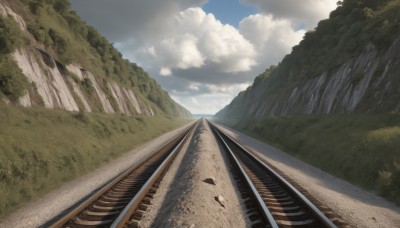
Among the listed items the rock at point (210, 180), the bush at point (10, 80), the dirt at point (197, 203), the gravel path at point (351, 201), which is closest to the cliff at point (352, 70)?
the gravel path at point (351, 201)

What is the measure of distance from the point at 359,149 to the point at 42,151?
52.4 feet

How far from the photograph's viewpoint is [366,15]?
3766 cm

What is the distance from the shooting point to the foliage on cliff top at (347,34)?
29306 mm

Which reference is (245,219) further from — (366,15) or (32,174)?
(366,15)

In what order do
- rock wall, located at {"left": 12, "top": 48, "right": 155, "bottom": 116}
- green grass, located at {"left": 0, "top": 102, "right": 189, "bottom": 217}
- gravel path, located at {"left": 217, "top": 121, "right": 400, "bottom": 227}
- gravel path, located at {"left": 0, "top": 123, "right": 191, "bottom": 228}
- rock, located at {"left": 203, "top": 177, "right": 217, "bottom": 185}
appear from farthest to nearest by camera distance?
rock wall, located at {"left": 12, "top": 48, "right": 155, "bottom": 116}
rock, located at {"left": 203, "top": 177, "right": 217, "bottom": 185}
green grass, located at {"left": 0, "top": 102, "right": 189, "bottom": 217}
gravel path, located at {"left": 0, "top": 123, "right": 191, "bottom": 228}
gravel path, located at {"left": 217, "top": 121, "right": 400, "bottom": 227}

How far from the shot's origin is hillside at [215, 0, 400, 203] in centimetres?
1453

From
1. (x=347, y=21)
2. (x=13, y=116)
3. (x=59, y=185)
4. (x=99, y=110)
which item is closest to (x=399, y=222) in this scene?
(x=59, y=185)

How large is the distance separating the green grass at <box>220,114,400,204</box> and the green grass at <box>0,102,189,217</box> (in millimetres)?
13291

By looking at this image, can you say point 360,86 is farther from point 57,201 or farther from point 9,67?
point 9,67

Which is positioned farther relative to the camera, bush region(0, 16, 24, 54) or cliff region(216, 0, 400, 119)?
cliff region(216, 0, 400, 119)

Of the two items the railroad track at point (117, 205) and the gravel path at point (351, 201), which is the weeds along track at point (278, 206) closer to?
the gravel path at point (351, 201)

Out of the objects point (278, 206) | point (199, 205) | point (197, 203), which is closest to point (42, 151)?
point (197, 203)

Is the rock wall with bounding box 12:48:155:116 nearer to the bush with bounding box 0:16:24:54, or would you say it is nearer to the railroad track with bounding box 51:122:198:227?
the bush with bounding box 0:16:24:54

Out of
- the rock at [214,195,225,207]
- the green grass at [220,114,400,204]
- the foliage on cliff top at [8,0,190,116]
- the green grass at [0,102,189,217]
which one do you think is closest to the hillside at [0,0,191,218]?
the green grass at [0,102,189,217]
